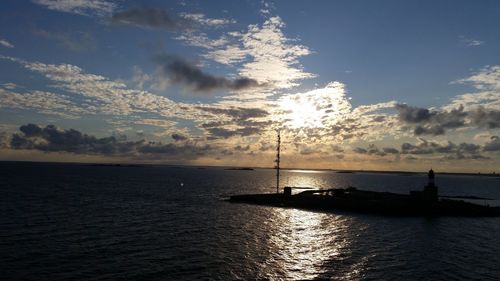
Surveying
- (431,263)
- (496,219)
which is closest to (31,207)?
(431,263)

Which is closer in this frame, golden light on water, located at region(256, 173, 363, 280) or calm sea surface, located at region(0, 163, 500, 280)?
calm sea surface, located at region(0, 163, 500, 280)

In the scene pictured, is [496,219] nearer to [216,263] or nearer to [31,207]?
[216,263]

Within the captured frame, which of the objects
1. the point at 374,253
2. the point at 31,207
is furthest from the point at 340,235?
the point at 31,207

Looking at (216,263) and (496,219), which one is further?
(496,219)

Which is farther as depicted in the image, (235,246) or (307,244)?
(307,244)

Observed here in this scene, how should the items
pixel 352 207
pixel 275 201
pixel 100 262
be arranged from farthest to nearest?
pixel 275 201 < pixel 352 207 < pixel 100 262

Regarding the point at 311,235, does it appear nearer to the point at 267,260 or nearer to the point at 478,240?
the point at 267,260

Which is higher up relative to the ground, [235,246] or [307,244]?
[235,246]

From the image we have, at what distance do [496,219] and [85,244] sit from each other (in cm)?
7478

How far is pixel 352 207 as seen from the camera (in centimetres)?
8569

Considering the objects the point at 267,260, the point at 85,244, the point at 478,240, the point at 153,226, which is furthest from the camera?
the point at 153,226

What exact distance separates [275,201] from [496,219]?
46.1 m

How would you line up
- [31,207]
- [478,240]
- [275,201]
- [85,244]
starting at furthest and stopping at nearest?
[275,201], [31,207], [478,240], [85,244]

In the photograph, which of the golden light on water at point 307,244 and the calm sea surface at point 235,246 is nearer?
the calm sea surface at point 235,246
